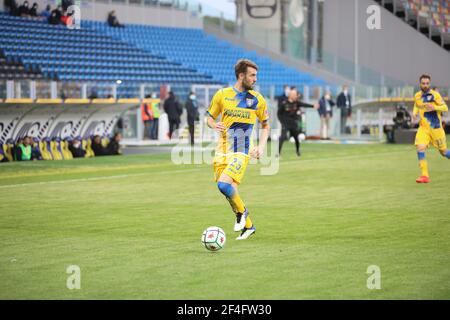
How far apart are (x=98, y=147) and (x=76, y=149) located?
1.02 metres

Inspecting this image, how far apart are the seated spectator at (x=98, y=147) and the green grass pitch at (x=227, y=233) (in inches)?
259

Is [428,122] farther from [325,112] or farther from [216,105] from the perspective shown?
[325,112]

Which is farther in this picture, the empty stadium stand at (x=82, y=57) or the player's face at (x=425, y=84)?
the empty stadium stand at (x=82, y=57)

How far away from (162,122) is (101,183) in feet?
56.6

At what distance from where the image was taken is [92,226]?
12195 millimetres

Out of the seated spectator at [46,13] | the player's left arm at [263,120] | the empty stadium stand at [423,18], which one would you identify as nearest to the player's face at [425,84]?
the player's left arm at [263,120]

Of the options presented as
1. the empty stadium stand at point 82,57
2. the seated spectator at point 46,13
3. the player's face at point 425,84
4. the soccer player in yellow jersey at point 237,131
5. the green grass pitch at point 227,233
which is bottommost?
the green grass pitch at point 227,233

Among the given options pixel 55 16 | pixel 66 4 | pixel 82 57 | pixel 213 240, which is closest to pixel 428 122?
pixel 213 240

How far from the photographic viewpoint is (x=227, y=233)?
11.4m

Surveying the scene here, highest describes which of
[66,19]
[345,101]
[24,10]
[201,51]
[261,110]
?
[24,10]

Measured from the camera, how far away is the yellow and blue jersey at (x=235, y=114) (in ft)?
35.7

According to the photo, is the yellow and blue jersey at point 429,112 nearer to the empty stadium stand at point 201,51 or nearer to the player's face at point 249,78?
the player's face at point 249,78

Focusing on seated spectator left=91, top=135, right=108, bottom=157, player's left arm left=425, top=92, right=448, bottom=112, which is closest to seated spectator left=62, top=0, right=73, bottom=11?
seated spectator left=91, top=135, right=108, bottom=157
